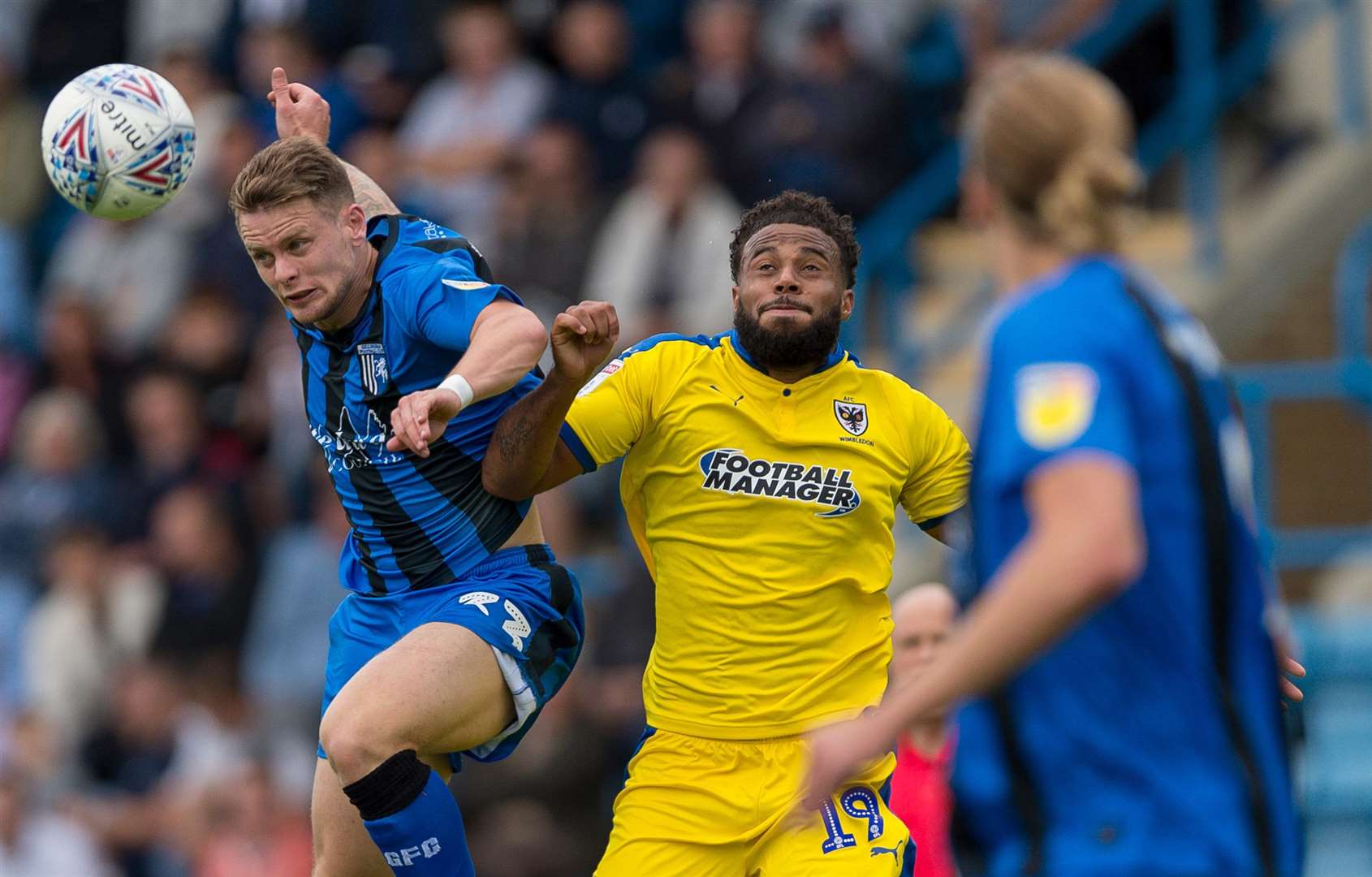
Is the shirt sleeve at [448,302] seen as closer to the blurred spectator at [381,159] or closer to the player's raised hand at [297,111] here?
the player's raised hand at [297,111]

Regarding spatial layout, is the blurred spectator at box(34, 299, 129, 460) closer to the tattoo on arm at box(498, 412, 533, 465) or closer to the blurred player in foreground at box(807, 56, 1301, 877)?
the tattoo on arm at box(498, 412, 533, 465)

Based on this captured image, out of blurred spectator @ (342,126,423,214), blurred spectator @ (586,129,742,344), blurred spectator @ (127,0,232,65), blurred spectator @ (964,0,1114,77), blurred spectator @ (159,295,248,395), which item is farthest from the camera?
blurred spectator @ (127,0,232,65)

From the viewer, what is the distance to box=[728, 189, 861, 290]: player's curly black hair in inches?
236

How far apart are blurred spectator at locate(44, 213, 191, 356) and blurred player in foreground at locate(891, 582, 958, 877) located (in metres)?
8.41

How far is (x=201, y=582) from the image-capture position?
12516mm

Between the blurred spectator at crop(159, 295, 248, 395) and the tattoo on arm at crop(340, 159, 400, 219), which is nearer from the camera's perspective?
the tattoo on arm at crop(340, 159, 400, 219)

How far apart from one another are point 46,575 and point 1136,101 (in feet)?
25.1

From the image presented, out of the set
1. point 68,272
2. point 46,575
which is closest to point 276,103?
point 46,575

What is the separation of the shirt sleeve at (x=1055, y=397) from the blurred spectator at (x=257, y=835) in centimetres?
821

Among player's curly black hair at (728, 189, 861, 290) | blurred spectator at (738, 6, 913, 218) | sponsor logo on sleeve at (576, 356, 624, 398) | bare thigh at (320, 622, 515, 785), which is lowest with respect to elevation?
bare thigh at (320, 622, 515, 785)

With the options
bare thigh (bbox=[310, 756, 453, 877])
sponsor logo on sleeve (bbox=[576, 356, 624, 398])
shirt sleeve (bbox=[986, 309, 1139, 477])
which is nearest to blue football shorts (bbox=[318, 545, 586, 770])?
bare thigh (bbox=[310, 756, 453, 877])

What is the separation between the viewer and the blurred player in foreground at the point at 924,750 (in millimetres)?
6379

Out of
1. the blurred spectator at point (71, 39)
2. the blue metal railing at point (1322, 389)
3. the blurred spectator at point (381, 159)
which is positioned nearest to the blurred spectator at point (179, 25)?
the blurred spectator at point (71, 39)

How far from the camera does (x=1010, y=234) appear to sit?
3707 millimetres
